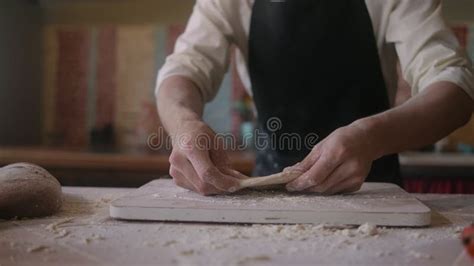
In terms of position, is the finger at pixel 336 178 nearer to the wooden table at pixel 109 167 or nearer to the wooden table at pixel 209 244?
the wooden table at pixel 209 244

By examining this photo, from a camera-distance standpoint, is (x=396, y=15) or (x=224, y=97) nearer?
(x=396, y=15)

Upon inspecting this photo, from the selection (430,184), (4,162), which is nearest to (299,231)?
(430,184)

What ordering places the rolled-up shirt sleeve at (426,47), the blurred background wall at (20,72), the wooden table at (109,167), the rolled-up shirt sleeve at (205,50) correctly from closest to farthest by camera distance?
1. the rolled-up shirt sleeve at (426,47)
2. the rolled-up shirt sleeve at (205,50)
3. the wooden table at (109,167)
4. the blurred background wall at (20,72)

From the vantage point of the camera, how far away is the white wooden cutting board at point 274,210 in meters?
0.63

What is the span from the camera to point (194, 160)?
729mm

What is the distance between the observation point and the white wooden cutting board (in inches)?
24.7

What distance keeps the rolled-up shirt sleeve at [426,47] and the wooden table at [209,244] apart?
0.95 feet

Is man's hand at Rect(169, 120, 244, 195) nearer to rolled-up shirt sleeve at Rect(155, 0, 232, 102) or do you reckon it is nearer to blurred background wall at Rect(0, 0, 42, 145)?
rolled-up shirt sleeve at Rect(155, 0, 232, 102)

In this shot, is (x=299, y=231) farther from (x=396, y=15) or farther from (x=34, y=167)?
(x=396, y=15)

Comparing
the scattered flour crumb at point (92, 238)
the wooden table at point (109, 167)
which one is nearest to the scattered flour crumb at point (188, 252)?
the scattered flour crumb at point (92, 238)

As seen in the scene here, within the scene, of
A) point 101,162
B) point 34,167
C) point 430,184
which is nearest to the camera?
point 34,167

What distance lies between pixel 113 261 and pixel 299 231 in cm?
21

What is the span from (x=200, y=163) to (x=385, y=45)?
523 mm

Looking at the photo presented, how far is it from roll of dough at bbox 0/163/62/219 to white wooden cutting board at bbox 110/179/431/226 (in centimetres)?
8
